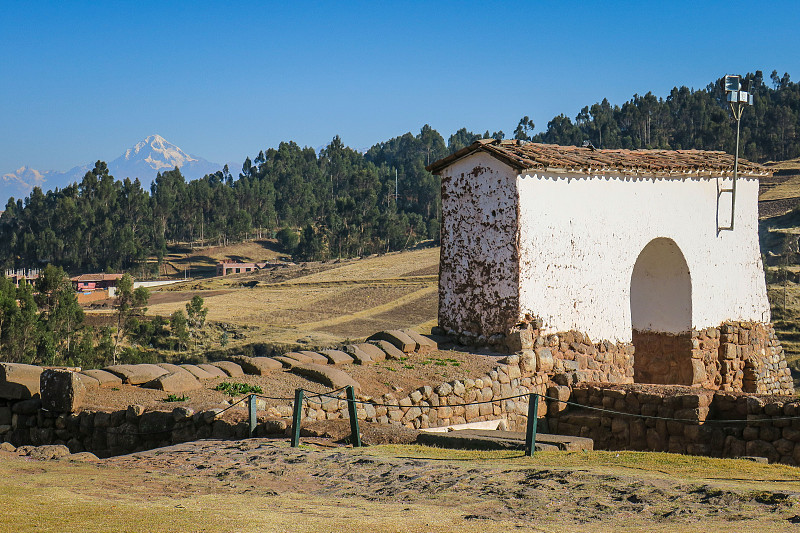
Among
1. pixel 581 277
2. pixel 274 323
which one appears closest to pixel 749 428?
pixel 581 277

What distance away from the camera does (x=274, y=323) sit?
53.1m

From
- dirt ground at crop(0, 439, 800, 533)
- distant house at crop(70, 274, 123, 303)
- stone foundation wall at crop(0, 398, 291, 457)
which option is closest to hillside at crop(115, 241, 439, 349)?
distant house at crop(70, 274, 123, 303)

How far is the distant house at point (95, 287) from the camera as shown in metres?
69.4

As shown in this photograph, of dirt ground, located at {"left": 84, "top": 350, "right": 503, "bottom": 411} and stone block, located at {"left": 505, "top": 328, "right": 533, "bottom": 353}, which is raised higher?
stone block, located at {"left": 505, "top": 328, "right": 533, "bottom": 353}

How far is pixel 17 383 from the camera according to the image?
36.2 feet

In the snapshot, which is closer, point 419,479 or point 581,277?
point 419,479

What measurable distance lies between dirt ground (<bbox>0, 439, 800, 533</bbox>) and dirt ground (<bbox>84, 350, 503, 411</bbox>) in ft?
5.05

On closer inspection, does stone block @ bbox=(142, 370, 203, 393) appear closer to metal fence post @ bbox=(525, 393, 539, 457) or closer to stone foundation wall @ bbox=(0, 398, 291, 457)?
stone foundation wall @ bbox=(0, 398, 291, 457)

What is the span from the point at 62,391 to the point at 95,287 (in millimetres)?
70092

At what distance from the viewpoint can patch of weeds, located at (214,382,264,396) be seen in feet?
35.1

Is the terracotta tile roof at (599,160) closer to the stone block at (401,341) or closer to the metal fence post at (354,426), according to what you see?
the stone block at (401,341)

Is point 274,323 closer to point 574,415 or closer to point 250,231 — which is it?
point 574,415

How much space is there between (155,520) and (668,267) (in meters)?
11.9

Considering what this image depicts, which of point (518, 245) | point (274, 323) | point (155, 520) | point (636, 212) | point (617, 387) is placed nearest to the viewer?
point (155, 520)
